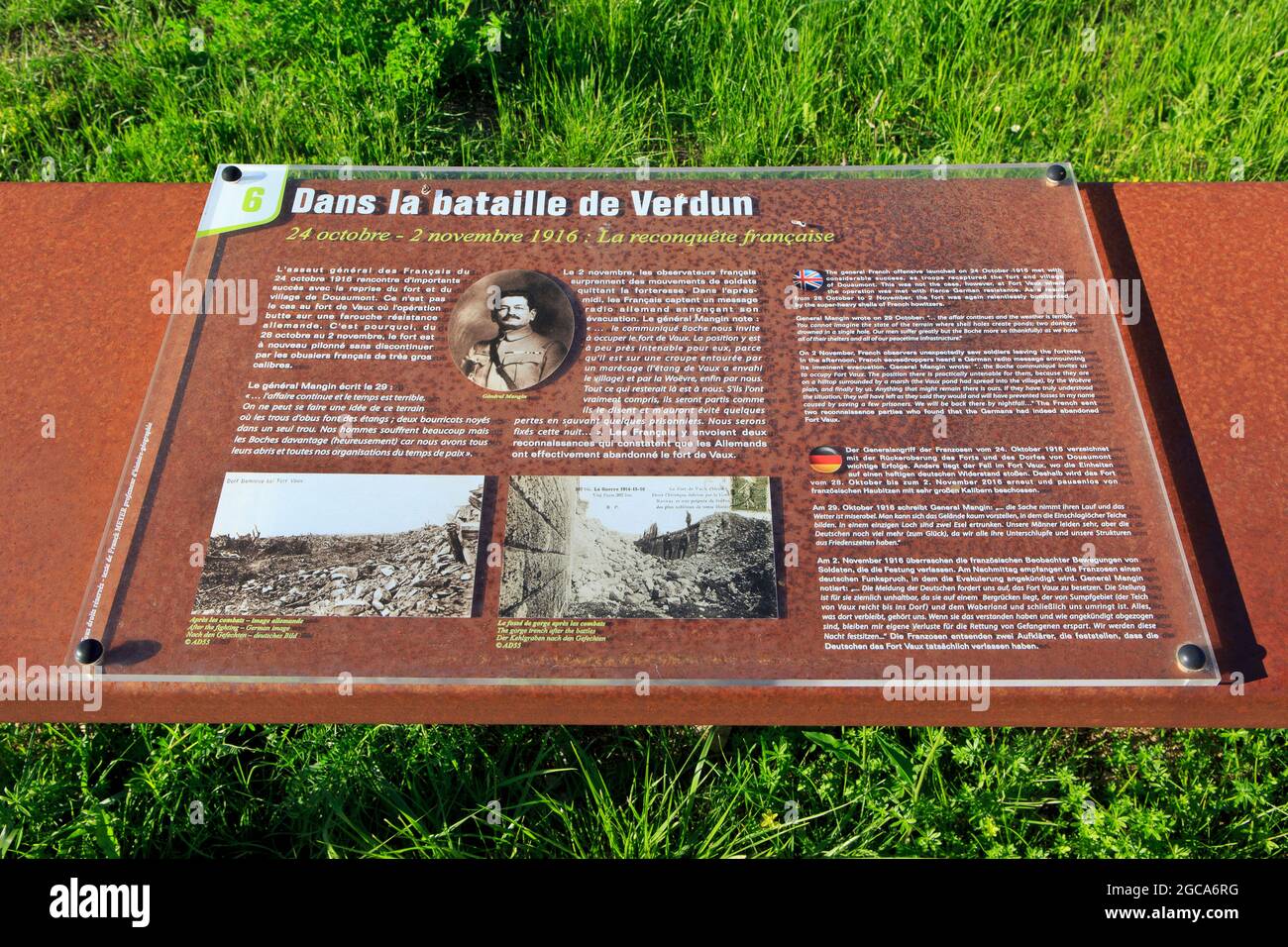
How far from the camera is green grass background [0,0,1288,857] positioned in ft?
7.39

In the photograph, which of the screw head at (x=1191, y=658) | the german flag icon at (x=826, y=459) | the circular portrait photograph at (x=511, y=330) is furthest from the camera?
the circular portrait photograph at (x=511, y=330)

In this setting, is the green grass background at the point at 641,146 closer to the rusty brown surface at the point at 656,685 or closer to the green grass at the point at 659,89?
the green grass at the point at 659,89

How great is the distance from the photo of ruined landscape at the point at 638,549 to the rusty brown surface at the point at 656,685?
0.17m

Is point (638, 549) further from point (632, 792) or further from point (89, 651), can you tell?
point (89, 651)

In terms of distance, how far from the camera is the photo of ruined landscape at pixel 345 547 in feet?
5.98

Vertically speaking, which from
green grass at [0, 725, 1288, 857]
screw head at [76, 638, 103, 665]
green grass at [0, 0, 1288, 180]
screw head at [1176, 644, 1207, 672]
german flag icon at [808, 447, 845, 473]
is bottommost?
green grass at [0, 725, 1288, 857]

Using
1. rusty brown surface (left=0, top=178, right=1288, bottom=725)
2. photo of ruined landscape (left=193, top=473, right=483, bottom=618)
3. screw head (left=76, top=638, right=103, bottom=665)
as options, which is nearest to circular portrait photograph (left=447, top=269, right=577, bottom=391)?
photo of ruined landscape (left=193, top=473, right=483, bottom=618)

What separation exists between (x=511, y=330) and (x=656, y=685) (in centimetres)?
91

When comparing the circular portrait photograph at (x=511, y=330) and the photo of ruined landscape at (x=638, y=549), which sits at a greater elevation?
the circular portrait photograph at (x=511, y=330)

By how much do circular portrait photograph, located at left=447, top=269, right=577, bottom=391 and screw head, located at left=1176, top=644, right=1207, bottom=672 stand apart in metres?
1.42

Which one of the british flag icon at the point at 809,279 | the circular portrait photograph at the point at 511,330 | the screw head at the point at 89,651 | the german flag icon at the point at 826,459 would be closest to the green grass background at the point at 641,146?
the screw head at the point at 89,651

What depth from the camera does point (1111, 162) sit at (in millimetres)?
3430

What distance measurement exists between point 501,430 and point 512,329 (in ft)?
0.93

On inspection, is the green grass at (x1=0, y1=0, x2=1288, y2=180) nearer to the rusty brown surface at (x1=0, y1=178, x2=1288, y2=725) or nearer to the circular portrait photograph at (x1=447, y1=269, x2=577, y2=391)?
the rusty brown surface at (x1=0, y1=178, x2=1288, y2=725)
